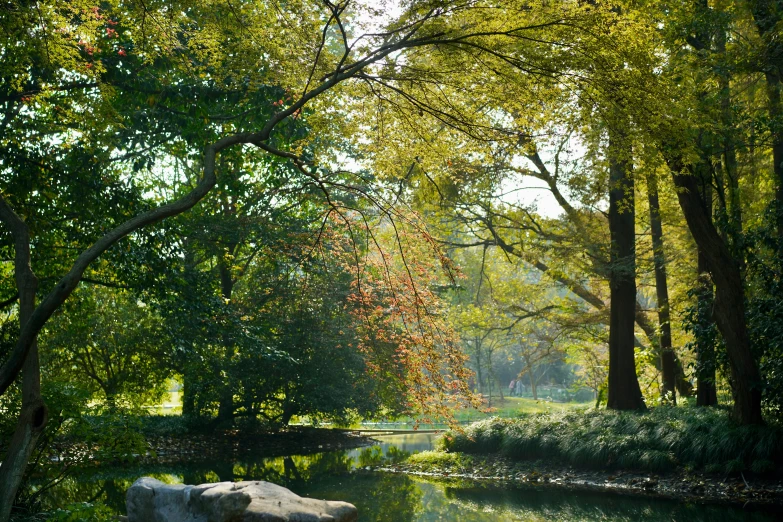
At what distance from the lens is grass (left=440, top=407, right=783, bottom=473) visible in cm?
934

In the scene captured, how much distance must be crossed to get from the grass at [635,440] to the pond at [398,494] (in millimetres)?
990

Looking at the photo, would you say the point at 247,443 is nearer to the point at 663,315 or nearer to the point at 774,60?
the point at 663,315

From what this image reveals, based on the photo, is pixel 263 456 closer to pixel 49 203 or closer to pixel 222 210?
pixel 222 210

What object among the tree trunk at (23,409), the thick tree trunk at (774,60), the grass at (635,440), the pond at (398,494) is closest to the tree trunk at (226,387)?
the pond at (398,494)

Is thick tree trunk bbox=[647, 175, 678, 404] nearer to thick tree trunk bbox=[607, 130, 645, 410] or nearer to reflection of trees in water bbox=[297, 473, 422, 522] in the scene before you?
thick tree trunk bbox=[607, 130, 645, 410]

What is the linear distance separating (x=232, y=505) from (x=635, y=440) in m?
7.11

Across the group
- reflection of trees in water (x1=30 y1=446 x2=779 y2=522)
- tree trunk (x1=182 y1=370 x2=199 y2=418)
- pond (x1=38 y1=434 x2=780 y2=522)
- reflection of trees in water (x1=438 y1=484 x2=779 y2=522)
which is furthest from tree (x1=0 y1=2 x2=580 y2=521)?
tree trunk (x1=182 y1=370 x2=199 y2=418)

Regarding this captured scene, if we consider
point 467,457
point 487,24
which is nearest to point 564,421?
point 467,457

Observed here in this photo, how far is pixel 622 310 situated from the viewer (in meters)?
13.6

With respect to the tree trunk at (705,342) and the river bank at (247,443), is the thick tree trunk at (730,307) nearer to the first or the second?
the tree trunk at (705,342)

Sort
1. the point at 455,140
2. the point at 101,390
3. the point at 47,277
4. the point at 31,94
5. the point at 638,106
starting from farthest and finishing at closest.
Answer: the point at 101,390
the point at 47,277
the point at 31,94
the point at 455,140
the point at 638,106

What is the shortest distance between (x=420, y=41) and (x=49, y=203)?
6.08 m

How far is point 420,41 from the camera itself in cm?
580

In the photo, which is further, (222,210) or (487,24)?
(222,210)
